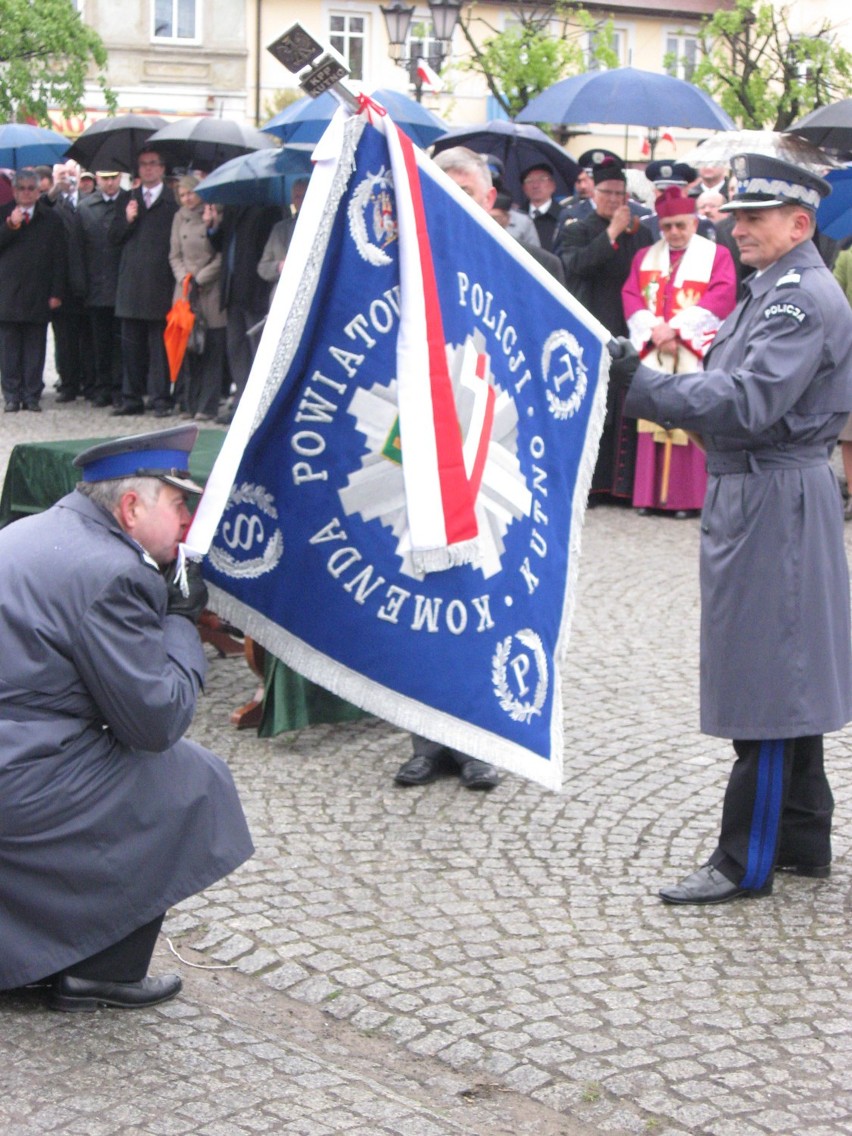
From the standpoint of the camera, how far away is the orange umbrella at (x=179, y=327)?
1347 centimetres

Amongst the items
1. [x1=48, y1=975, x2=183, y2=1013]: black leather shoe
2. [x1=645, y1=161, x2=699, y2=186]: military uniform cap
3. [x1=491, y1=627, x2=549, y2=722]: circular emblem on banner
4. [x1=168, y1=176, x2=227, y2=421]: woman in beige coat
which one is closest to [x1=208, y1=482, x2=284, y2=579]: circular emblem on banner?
[x1=491, y1=627, x2=549, y2=722]: circular emblem on banner

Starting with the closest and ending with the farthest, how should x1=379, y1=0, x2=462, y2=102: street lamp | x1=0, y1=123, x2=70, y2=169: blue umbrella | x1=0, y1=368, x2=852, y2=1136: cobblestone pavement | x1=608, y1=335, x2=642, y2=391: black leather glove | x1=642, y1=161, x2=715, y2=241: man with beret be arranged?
x1=0, y1=368, x2=852, y2=1136: cobblestone pavement, x1=608, y1=335, x2=642, y2=391: black leather glove, x1=642, y1=161, x2=715, y2=241: man with beret, x1=0, y1=123, x2=70, y2=169: blue umbrella, x1=379, y1=0, x2=462, y2=102: street lamp

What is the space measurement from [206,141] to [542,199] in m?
3.39

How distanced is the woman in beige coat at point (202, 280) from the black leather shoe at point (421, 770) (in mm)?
8353

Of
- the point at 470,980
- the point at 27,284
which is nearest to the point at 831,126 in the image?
the point at 27,284

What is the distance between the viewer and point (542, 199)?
11977 mm

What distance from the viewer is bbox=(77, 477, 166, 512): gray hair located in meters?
3.74

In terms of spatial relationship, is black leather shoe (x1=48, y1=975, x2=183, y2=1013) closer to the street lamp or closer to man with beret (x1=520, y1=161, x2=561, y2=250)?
man with beret (x1=520, y1=161, x2=561, y2=250)

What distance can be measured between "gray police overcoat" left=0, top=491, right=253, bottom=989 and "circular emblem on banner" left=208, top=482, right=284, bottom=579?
0.98 meters

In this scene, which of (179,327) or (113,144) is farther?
(113,144)

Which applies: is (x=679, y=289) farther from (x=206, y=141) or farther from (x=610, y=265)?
(x=206, y=141)

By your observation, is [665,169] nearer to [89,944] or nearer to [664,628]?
[664,628]

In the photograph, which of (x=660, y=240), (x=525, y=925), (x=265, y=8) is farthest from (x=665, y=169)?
(x=265, y=8)

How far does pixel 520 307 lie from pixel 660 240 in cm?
556
